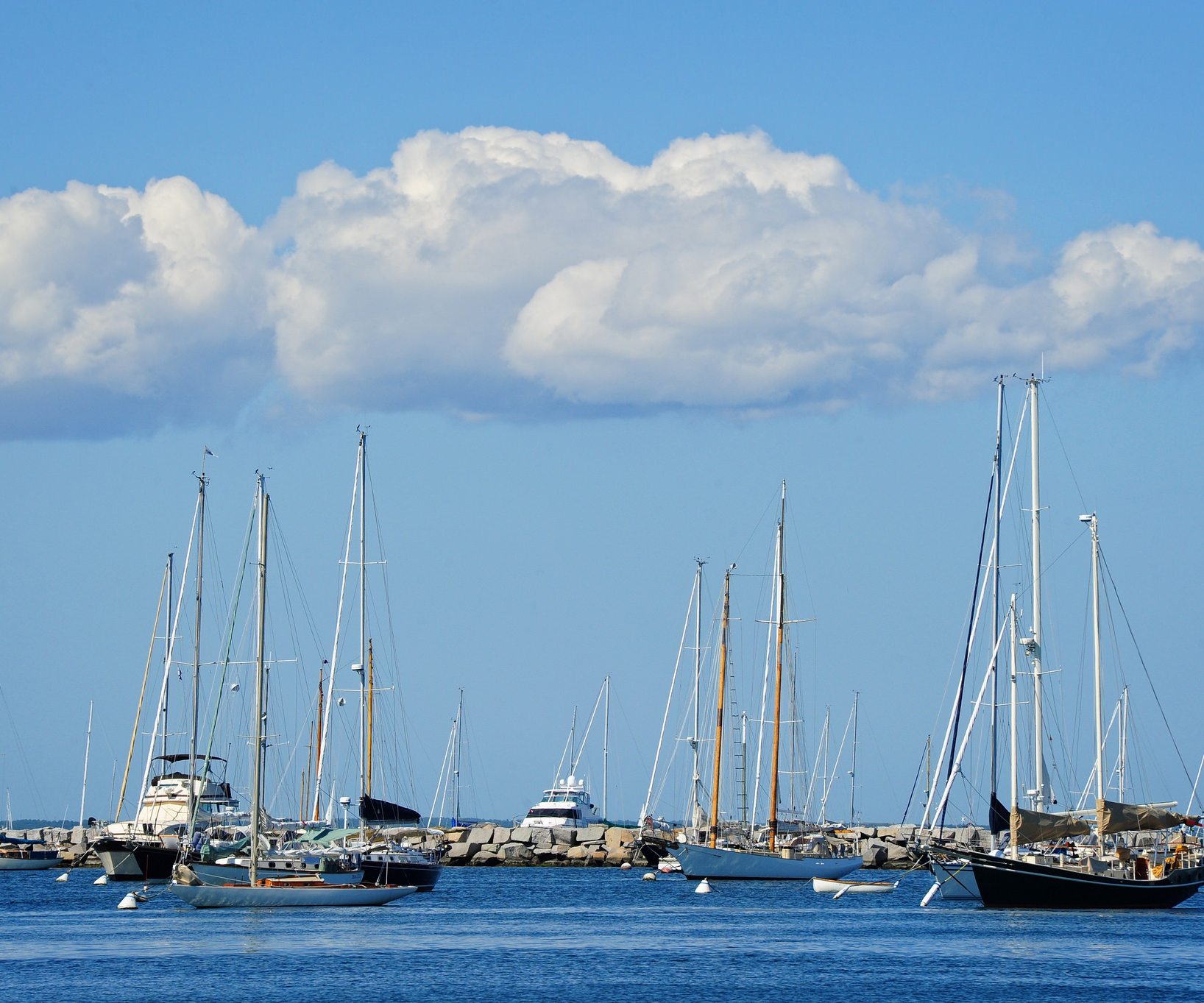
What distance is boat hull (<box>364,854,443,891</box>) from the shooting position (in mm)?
55031

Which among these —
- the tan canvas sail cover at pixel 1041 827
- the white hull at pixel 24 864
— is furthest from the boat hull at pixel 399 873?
the white hull at pixel 24 864

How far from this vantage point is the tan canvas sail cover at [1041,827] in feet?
167

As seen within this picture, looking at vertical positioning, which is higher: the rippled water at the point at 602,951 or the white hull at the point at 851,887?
the rippled water at the point at 602,951

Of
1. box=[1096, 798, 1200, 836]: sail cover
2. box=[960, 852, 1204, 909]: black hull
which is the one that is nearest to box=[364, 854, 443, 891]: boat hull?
box=[960, 852, 1204, 909]: black hull

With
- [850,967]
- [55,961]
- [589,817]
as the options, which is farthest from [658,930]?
[589,817]

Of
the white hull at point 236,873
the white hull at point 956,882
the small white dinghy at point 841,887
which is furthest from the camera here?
the small white dinghy at point 841,887

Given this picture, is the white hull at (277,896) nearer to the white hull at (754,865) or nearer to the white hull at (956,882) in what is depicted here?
the white hull at (754,865)

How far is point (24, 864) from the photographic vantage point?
94.6 m

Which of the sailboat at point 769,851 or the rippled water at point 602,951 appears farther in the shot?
the sailboat at point 769,851

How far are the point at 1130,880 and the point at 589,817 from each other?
207 feet

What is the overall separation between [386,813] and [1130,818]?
104ft

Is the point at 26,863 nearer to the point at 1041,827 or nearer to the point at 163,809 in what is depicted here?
the point at 163,809

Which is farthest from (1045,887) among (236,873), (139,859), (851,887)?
(139,859)

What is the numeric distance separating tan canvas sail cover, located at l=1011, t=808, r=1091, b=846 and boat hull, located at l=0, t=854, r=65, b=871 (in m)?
64.1
